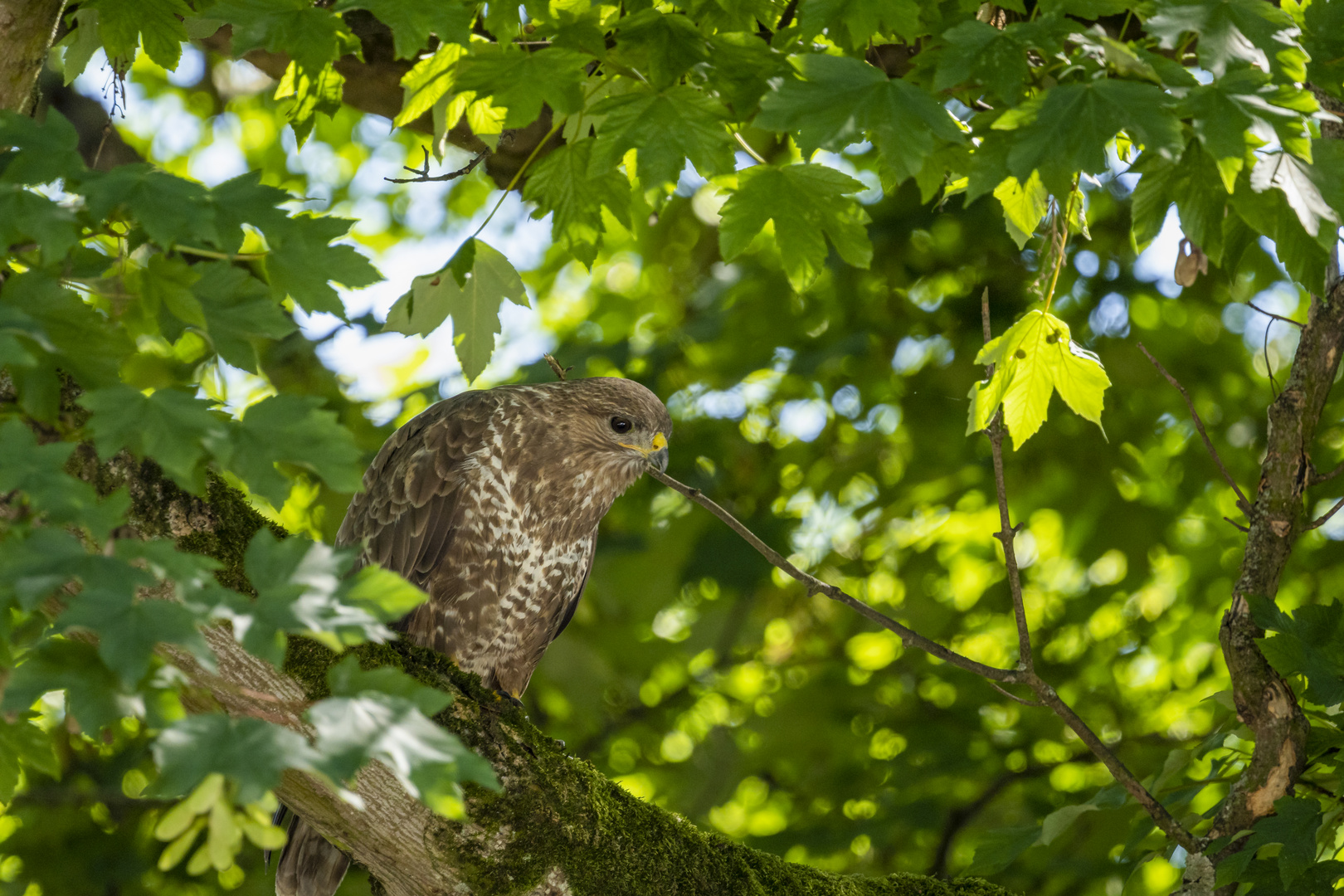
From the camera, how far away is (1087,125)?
188 centimetres

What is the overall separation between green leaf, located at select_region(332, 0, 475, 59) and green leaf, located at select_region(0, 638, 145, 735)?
1.15 meters

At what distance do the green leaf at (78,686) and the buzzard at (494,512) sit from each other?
2.24 m

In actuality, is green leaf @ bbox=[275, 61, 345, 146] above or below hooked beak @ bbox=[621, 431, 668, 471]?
above

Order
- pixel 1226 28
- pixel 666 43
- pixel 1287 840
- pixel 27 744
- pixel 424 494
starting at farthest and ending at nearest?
1. pixel 424 494
2. pixel 1287 840
3. pixel 666 43
4. pixel 27 744
5. pixel 1226 28

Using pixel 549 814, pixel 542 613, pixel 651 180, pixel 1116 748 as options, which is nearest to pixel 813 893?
pixel 549 814

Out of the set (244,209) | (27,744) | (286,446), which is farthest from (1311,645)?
(27,744)

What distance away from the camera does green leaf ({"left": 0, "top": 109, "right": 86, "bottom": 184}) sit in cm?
159

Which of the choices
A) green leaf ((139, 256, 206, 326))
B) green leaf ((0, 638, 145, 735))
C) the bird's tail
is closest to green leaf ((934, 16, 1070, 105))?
green leaf ((139, 256, 206, 326))

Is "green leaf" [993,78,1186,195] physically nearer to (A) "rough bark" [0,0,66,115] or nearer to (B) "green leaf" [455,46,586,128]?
(B) "green leaf" [455,46,586,128]

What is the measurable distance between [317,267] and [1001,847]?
7.95 feet

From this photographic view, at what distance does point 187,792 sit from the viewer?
4.46 feet

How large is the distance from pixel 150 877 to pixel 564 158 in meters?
5.46

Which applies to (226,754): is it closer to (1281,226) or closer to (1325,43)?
(1281,226)

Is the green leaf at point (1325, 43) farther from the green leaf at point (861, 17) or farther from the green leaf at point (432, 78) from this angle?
the green leaf at point (432, 78)
